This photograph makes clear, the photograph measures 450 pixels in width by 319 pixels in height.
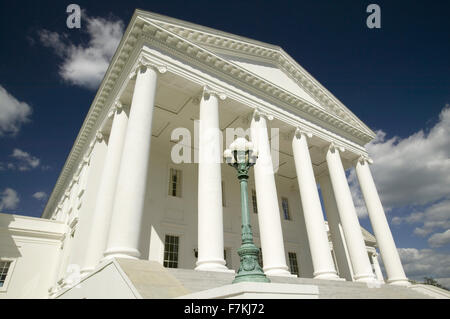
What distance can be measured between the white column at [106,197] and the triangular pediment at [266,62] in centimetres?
583

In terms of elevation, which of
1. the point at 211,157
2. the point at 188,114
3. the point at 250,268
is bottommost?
the point at 250,268

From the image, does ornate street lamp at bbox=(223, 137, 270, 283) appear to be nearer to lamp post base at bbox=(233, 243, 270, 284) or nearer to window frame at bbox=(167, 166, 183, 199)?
lamp post base at bbox=(233, 243, 270, 284)

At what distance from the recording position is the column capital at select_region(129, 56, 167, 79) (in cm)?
1462

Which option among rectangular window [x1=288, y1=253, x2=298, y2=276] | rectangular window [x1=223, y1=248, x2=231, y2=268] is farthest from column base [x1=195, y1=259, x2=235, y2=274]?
rectangular window [x1=288, y1=253, x2=298, y2=276]

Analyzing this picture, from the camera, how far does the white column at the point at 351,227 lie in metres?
18.8

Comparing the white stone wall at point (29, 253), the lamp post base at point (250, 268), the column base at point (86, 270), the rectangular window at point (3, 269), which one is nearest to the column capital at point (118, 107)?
the column base at point (86, 270)

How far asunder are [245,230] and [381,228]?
62.5 feet

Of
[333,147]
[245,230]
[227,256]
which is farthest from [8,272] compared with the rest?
[333,147]

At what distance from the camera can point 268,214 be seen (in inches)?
606

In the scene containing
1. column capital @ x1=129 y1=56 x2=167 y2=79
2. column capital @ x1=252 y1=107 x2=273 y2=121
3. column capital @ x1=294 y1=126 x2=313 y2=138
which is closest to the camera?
column capital @ x1=129 y1=56 x2=167 y2=79

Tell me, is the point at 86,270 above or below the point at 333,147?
below

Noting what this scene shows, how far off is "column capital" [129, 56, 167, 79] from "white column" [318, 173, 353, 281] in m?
20.2

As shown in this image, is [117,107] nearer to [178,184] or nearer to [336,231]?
[178,184]

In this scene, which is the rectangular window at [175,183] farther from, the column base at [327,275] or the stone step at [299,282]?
the stone step at [299,282]
